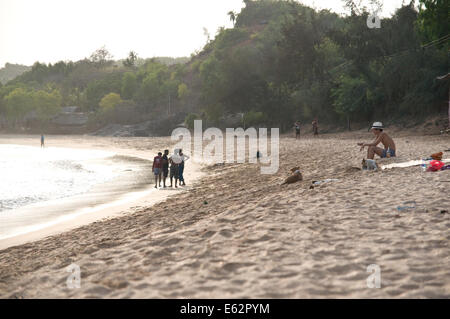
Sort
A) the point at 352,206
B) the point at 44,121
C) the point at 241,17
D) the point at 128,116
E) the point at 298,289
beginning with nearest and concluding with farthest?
the point at 298,289 < the point at 352,206 < the point at 128,116 < the point at 44,121 < the point at 241,17

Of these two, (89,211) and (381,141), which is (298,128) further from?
(89,211)

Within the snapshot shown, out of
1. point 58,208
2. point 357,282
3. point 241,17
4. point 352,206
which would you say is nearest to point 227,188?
point 58,208

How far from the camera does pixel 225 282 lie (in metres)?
4.25

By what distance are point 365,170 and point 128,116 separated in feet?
225

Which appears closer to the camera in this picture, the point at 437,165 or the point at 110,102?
the point at 437,165

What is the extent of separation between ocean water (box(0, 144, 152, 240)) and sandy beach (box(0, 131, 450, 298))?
9.44 ft

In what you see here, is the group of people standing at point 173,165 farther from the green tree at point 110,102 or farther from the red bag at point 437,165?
the green tree at point 110,102

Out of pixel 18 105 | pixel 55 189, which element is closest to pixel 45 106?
pixel 18 105

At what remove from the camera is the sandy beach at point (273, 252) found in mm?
4109

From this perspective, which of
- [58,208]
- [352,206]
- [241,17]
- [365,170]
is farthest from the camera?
[241,17]

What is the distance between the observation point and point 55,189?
52.3 ft

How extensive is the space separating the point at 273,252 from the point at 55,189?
42.7 ft

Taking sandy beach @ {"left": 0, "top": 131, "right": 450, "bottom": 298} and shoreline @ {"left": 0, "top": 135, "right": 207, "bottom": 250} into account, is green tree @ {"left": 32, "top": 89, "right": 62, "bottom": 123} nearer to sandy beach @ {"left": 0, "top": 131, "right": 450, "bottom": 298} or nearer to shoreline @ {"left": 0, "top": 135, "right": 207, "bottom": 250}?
shoreline @ {"left": 0, "top": 135, "right": 207, "bottom": 250}
